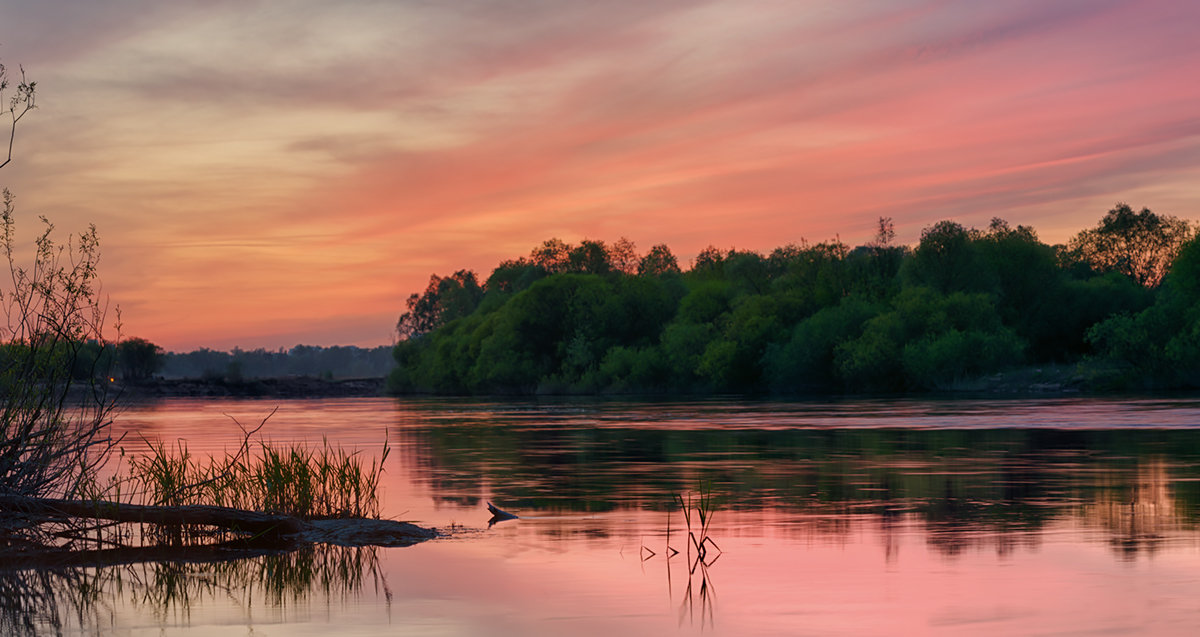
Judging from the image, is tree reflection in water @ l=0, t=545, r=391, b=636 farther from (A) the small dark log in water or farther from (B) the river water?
(A) the small dark log in water

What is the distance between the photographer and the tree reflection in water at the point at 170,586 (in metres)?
14.3

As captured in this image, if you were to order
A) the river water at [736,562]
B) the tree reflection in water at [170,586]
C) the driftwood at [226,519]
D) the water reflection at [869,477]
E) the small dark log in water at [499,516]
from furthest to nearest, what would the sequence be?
the small dark log in water at [499,516] < the water reflection at [869,477] < the driftwood at [226,519] < the tree reflection in water at [170,586] < the river water at [736,562]

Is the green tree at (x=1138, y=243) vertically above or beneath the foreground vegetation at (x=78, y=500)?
above

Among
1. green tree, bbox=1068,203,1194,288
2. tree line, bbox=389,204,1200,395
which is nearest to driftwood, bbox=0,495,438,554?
tree line, bbox=389,204,1200,395

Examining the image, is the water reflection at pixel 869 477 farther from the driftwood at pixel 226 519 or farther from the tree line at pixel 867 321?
the tree line at pixel 867 321

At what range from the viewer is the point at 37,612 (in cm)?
1439

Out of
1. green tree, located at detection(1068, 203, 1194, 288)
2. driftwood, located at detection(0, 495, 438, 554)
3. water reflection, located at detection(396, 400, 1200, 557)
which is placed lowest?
water reflection, located at detection(396, 400, 1200, 557)

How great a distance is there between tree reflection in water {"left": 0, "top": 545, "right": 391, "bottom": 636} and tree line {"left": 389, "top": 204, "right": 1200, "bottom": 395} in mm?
93242

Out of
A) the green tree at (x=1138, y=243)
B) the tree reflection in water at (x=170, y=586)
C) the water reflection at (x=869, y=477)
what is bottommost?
the water reflection at (x=869, y=477)

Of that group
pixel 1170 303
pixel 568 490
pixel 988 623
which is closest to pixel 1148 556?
pixel 988 623

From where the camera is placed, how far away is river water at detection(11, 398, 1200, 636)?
13.5m

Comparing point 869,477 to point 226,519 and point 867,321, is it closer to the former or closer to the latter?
point 226,519

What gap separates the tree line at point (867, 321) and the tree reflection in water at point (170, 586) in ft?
306

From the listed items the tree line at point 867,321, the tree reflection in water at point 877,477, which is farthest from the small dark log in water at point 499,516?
the tree line at point 867,321
